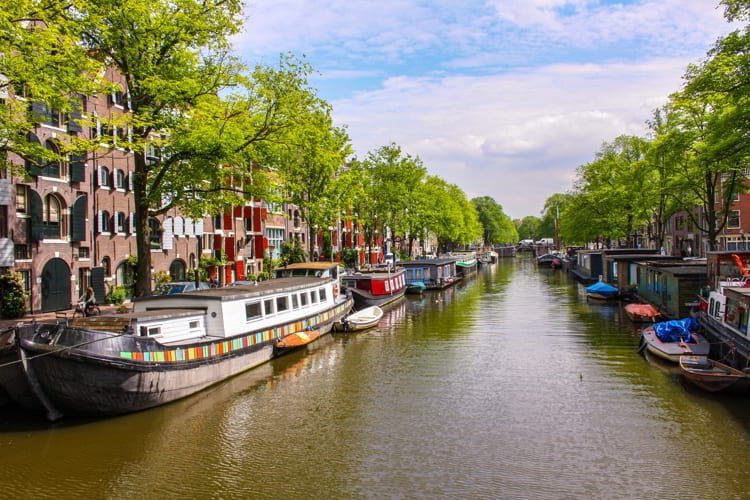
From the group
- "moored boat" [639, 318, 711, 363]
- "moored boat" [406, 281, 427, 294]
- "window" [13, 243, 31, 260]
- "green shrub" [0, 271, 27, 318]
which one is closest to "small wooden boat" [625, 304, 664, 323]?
"moored boat" [639, 318, 711, 363]

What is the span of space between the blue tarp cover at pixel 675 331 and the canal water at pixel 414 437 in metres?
1.52

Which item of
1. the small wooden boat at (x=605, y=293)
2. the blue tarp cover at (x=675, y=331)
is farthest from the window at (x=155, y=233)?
the small wooden boat at (x=605, y=293)

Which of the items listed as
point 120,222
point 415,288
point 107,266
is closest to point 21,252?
point 107,266

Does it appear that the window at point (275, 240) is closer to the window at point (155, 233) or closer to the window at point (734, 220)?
the window at point (155, 233)

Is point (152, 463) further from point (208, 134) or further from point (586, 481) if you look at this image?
point (208, 134)

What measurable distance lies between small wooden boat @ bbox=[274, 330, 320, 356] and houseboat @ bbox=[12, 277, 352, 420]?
0.84 ft

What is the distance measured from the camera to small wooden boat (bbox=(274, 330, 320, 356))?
27.5 metres

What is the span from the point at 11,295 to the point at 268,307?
14.5 m

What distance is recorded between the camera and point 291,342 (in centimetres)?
2781

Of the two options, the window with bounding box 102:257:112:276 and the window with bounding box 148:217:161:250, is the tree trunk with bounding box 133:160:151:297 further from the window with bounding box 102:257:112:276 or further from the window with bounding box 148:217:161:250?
the window with bounding box 148:217:161:250

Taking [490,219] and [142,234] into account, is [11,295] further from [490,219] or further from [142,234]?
[490,219]

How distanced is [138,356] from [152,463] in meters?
4.12

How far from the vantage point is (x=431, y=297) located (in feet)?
192

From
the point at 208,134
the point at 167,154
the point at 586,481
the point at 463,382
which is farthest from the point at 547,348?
the point at 167,154
